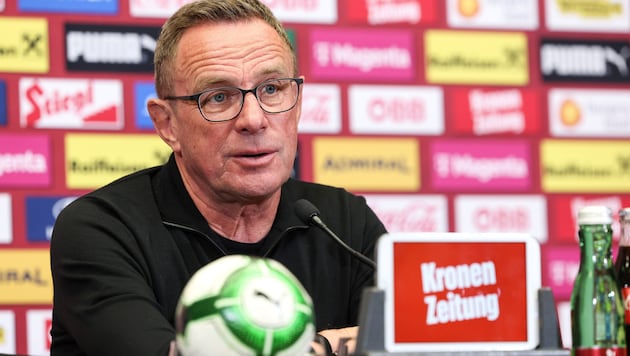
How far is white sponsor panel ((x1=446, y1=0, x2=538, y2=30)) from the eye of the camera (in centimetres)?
374

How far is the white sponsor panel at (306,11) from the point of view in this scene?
3.53 metres

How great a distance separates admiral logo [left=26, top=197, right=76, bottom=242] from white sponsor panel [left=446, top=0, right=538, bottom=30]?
153 cm

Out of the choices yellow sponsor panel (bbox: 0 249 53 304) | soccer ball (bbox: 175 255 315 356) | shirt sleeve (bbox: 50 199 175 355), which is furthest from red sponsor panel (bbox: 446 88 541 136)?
soccer ball (bbox: 175 255 315 356)

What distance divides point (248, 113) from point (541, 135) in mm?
2143

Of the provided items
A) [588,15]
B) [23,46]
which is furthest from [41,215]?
[588,15]

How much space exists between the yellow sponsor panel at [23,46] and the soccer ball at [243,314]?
2.40m

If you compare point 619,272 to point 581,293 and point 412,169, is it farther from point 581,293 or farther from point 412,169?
point 412,169

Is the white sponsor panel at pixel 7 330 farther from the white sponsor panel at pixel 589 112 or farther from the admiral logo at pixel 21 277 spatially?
the white sponsor panel at pixel 589 112

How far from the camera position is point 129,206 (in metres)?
1.91

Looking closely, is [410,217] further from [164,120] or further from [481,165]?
[164,120]

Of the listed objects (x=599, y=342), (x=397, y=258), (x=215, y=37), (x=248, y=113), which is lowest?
(x=599, y=342)

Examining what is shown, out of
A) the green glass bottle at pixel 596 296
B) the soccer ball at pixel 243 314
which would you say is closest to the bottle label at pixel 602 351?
the green glass bottle at pixel 596 296

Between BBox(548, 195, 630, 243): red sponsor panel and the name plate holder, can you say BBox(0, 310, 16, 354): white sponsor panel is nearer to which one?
BBox(548, 195, 630, 243): red sponsor panel

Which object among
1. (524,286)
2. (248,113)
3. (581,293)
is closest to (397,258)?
(524,286)
